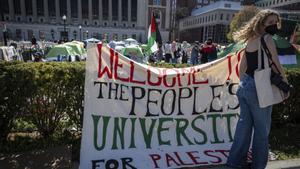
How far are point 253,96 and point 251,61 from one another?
1.29 ft

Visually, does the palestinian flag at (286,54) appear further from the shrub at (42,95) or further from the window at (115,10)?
the window at (115,10)

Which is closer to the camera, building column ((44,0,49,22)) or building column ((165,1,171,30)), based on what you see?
building column ((44,0,49,22))

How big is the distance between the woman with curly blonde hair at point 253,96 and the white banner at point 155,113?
444 mm

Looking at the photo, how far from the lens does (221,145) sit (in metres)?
4.25

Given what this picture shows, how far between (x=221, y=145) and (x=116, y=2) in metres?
88.0

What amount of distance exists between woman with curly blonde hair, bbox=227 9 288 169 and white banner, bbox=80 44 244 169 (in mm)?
444

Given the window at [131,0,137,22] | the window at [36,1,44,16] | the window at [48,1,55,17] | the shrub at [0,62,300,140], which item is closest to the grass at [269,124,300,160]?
the shrub at [0,62,300,140]

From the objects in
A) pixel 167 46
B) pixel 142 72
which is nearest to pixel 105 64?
pixel 142 72

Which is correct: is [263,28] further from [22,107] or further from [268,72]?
[22,107]

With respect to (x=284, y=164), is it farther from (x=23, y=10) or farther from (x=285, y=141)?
(x=23, y=10)

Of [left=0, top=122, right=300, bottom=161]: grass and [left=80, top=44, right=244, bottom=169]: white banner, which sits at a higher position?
[left=80, top=44, right=244, bottom=169]: white banner

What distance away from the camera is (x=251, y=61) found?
346cm

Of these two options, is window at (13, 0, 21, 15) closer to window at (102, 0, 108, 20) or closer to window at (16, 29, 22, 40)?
window at (16, 29, 22, 40)

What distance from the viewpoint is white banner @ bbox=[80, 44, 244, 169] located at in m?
3.80
